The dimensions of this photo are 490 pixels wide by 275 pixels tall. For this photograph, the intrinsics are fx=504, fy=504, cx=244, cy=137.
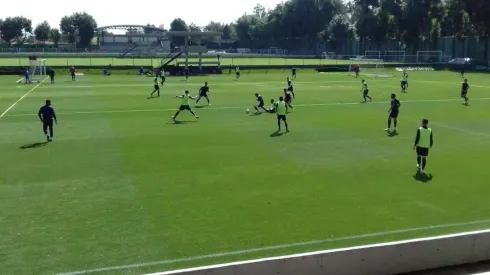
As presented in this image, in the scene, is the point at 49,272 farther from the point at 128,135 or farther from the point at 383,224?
the point at 128,135

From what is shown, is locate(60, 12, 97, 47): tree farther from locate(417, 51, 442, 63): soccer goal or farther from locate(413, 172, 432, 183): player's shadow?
locate(413, 172, 432, 183): player's shadow

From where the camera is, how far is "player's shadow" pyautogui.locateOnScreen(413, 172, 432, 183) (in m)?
15.1

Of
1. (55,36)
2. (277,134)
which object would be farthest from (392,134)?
(55,36)

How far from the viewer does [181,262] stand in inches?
371

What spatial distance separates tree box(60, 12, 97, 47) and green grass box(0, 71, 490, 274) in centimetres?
13247

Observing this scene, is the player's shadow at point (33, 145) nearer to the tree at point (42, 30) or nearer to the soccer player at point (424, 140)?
the soccer player at point (424, 140)

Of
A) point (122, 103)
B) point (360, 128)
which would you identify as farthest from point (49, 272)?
point (122, 103)

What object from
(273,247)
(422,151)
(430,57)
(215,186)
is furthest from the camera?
(430,57)

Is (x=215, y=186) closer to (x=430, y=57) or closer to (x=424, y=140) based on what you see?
(x=424, y=140)

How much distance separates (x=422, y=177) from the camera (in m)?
15.4

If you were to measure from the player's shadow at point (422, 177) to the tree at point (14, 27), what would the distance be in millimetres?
150345

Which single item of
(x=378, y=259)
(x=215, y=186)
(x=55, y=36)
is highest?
(x=55, y=36)

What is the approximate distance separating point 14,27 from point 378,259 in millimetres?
156842

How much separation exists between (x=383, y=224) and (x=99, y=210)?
6.73 metres
